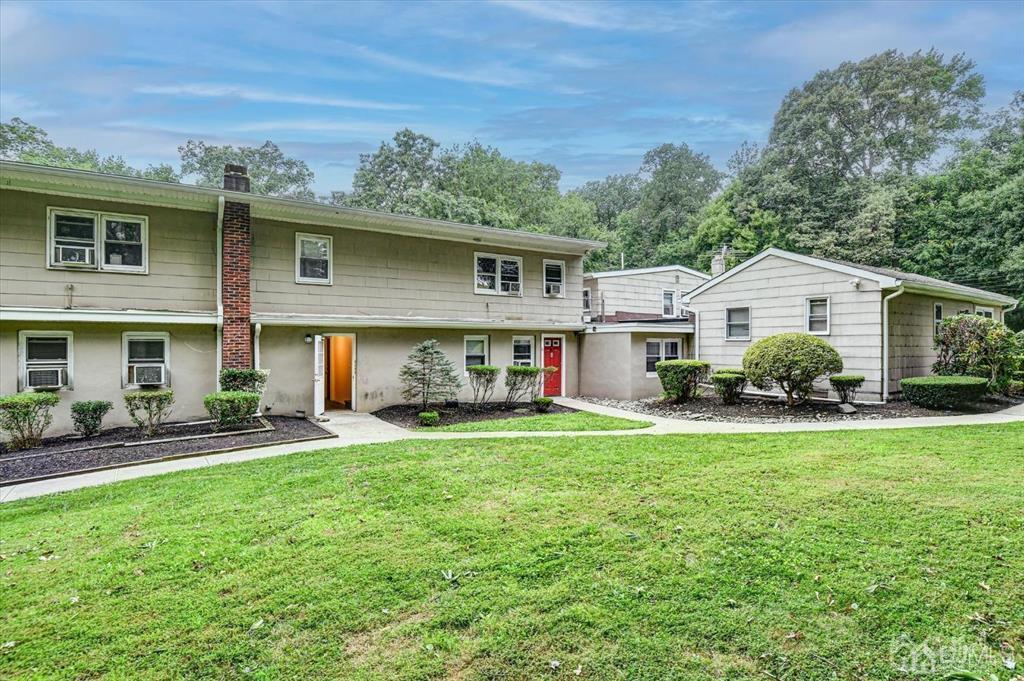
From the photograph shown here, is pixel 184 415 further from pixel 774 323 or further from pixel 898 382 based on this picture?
pixel 898 382

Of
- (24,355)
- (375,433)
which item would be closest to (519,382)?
(375,433)

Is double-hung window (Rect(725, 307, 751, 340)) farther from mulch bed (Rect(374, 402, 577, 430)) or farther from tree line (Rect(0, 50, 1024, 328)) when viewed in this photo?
tree line (Rect(0, 50, 1024, 328))

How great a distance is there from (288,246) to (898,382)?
16.3 m

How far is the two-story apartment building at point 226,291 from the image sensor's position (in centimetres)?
A: 973

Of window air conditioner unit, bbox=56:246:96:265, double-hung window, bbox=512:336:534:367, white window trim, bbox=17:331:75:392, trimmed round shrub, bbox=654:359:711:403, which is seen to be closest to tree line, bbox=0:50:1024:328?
trimmed round shrub, bbox=654:359:711:403

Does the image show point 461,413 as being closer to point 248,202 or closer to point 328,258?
point 328,258

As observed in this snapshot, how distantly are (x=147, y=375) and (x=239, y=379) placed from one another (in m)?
2.02

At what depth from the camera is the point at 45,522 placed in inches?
199

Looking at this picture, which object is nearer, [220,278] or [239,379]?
[239,379]

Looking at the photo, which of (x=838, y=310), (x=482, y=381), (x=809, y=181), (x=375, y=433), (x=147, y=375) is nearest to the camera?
(x=375, y=433)

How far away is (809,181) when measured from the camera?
110ft

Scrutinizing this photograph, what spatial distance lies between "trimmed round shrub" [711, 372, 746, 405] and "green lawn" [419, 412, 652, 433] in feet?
12.3

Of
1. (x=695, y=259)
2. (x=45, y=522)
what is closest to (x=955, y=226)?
(x=695, y=259)

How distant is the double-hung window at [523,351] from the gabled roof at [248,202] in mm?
2815
